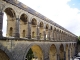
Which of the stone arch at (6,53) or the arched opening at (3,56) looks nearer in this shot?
the stone arch at (6,53)

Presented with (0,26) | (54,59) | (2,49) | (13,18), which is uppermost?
(13,18)

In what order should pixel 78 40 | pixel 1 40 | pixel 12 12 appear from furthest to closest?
pixel 78 40 < pixel 12 12 < pixel 1 40

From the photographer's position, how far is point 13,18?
11953 millimetres

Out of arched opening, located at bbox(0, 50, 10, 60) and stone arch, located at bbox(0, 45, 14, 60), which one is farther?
arched opening, located at bbox(0, 50, 10, 60)

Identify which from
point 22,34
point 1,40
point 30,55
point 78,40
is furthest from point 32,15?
point 78,40

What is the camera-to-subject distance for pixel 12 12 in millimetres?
11680

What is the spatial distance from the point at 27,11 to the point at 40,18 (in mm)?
3139

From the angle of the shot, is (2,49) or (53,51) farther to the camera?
(53,51)

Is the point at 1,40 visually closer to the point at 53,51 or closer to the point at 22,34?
the point at 22,34

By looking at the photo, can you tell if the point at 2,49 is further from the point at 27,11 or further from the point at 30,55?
the point at 30,55

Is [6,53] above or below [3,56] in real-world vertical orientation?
above

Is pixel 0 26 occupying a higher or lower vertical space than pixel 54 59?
higher

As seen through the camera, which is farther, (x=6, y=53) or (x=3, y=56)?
(x=3, y=56)

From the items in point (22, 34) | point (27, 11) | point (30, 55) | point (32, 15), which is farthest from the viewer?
point (30, 55)
